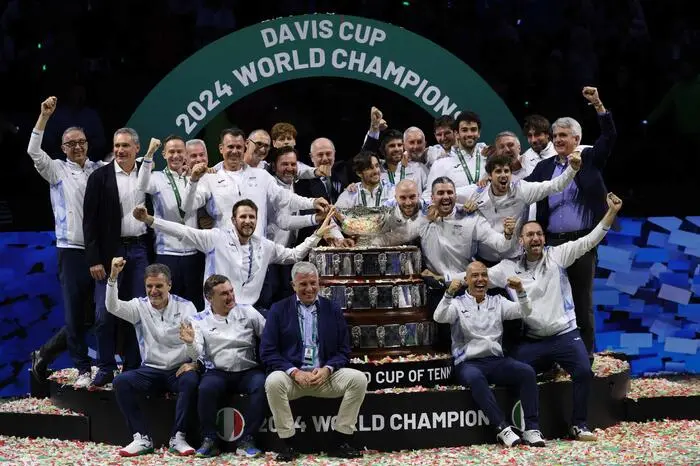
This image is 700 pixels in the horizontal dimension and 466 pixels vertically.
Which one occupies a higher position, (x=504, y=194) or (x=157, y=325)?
(x=504, y=194)

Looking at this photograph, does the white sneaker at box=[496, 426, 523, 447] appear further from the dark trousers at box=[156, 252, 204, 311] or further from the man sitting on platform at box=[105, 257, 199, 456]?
the dark trousers at box=[156, 252, 204, 311]

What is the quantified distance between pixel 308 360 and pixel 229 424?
1.89 feet

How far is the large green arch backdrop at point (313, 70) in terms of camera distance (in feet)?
33.9

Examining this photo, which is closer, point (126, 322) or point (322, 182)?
point (126, 322)

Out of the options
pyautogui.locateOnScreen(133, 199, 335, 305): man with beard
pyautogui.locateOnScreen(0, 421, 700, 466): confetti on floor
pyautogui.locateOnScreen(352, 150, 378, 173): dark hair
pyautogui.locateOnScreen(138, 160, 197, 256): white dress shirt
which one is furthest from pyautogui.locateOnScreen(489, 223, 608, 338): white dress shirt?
pyautogui.locateOnScreen(138, 160, 197, 256): white dress shirt

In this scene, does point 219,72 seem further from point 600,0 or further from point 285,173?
point 600,0

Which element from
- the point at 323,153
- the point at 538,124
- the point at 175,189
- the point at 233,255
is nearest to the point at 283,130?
the point at 323,153

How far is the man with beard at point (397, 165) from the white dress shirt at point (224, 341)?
71.9 inches

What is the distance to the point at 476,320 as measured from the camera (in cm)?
883

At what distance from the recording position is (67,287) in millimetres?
9383

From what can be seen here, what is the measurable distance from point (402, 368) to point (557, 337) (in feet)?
3.18

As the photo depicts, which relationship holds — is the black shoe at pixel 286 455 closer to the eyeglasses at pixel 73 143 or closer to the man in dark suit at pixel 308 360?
the man in dark suit at pixel 308 360

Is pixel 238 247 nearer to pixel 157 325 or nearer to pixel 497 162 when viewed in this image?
pixel 157 325

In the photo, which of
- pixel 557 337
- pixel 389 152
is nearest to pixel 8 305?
pixel 389 152
